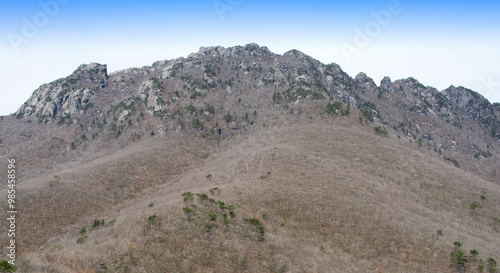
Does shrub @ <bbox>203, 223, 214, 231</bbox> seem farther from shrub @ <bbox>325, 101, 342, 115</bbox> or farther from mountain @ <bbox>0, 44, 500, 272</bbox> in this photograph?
shrub @ <bbox>325, 101, 342, 115</bbox>

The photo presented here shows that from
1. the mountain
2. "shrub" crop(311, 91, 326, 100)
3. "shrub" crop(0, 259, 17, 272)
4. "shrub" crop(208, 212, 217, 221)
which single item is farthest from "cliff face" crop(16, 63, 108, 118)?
"shrub" crop(0, 259, 17, 272)

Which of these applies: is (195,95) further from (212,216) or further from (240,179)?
(212,216)

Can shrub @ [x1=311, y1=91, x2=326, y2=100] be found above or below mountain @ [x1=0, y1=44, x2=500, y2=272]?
above

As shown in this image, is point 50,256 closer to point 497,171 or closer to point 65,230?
point 65,230

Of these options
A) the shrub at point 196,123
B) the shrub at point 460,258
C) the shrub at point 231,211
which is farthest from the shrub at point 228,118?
the shrub at point 460,258

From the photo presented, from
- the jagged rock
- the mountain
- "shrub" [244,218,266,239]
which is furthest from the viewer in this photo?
the jagged rock

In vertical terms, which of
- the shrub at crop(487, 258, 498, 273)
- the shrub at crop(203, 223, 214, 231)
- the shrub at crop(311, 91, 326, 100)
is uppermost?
the shrub at crop(311, 91, 326, 100)
